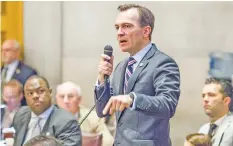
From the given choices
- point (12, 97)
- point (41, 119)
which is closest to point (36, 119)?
point (41, 119)

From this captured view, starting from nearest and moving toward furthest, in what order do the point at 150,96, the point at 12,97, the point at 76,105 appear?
1. the point at 150,96
2. the point at 76,105
3. the point at 12,97

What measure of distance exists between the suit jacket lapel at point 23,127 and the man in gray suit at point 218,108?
0.85 m

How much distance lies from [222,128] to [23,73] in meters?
1.33

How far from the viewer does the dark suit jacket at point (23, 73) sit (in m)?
3.45

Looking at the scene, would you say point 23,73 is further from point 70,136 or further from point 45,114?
point 70,136

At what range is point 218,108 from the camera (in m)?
2.81

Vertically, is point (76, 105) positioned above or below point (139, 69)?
below

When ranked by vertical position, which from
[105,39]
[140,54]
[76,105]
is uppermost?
[140,54]

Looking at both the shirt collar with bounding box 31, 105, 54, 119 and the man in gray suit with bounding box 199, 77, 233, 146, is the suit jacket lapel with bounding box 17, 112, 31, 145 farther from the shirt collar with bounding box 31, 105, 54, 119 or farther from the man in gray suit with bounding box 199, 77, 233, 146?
the man in gray suit with bounding box 199, 77, 233, 146

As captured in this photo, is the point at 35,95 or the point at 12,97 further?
the point at 12,97

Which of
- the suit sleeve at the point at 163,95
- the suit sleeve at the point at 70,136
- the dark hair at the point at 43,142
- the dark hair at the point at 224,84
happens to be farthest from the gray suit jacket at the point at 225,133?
the dark hair at the point at 43,142

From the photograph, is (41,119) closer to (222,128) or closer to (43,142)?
(222,128)

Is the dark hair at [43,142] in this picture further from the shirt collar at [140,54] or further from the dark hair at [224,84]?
the dark hair at [224,84]

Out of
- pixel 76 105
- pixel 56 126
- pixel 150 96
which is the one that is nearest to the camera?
pixel 150 96
